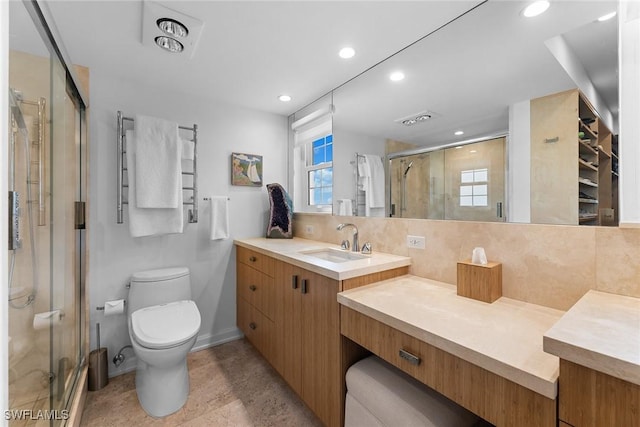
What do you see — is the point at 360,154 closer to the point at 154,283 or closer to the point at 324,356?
the point at 324,356

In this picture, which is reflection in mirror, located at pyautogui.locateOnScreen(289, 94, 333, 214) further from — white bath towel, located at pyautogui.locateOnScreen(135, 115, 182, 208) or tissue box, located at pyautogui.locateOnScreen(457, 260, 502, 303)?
tissue box, located at pyautogui.locateOnScreen(457, 260, 502, 303)

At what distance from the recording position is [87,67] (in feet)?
6.35

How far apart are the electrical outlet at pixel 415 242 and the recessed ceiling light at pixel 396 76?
1025 mm

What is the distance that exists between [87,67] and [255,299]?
2.10 meters

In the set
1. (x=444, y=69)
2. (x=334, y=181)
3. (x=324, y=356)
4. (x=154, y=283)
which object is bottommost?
(x=324, y=356)

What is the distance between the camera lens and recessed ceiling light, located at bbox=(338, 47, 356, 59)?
5.56ft

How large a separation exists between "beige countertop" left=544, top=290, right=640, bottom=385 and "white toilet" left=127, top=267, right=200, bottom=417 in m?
1.74

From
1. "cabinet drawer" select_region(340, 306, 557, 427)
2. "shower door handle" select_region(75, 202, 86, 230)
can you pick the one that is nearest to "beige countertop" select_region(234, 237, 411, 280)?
"cabinet drawer" select_region(340, 306, 557, 427)

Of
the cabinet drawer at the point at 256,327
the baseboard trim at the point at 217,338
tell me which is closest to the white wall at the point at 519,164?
the cabinet drawer at the point at 256,327

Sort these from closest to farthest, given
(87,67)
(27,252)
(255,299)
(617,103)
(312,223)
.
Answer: (617,103), (27,252), (87,67), (255,299), (312,223)

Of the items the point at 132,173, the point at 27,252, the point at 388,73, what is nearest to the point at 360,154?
the point at 388,73

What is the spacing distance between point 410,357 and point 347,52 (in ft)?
5.65

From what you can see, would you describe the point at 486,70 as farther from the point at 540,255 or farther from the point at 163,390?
the point at 163,390

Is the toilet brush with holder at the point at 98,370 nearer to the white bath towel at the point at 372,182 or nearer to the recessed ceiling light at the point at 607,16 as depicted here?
the white bath towel at the point at 372,182
